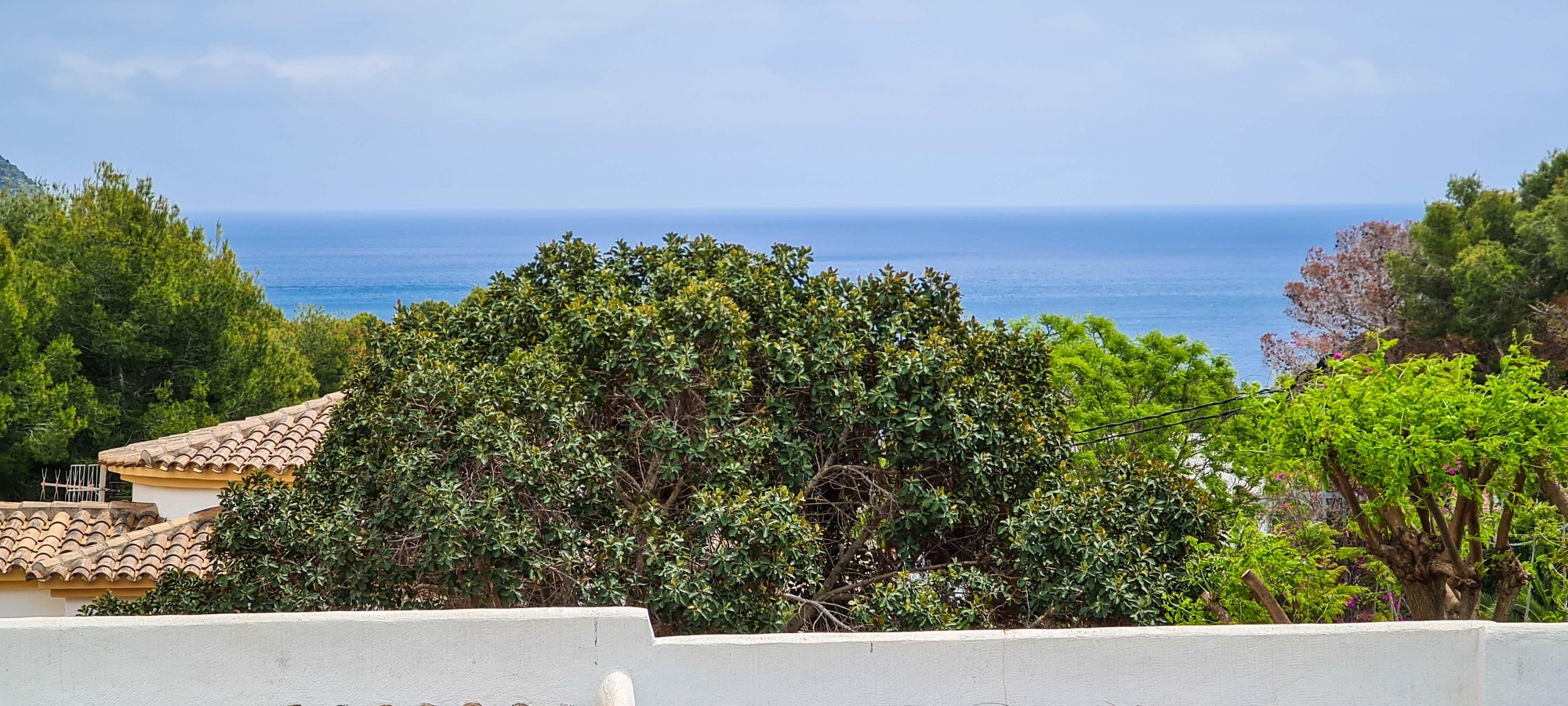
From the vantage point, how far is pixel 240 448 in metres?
13.6

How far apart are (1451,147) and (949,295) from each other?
158 meters

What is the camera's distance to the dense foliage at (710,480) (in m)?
6.72

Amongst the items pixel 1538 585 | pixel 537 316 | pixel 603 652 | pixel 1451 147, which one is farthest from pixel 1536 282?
pixel 1451 147

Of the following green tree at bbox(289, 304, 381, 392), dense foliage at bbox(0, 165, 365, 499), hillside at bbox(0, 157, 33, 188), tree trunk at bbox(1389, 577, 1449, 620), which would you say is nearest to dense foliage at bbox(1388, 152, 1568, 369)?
tree trunk at bbox(1389, 577, 1449, 620)

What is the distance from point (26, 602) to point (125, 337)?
12.1 meters

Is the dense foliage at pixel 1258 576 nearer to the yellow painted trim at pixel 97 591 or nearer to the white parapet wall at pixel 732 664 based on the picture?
the white parapet wall at pixel 732 664

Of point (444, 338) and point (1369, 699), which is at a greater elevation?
point (444, 338)

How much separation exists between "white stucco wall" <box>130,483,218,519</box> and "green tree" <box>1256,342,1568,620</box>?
11.8 meters

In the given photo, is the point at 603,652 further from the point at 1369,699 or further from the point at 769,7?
the point at 769,7

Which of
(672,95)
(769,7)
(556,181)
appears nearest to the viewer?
(769,7)

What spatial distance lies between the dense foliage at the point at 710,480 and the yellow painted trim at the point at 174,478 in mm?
5921

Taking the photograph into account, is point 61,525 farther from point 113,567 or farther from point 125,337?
point 125,337

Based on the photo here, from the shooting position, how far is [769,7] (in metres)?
123

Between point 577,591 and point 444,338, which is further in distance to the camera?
point 444,338
